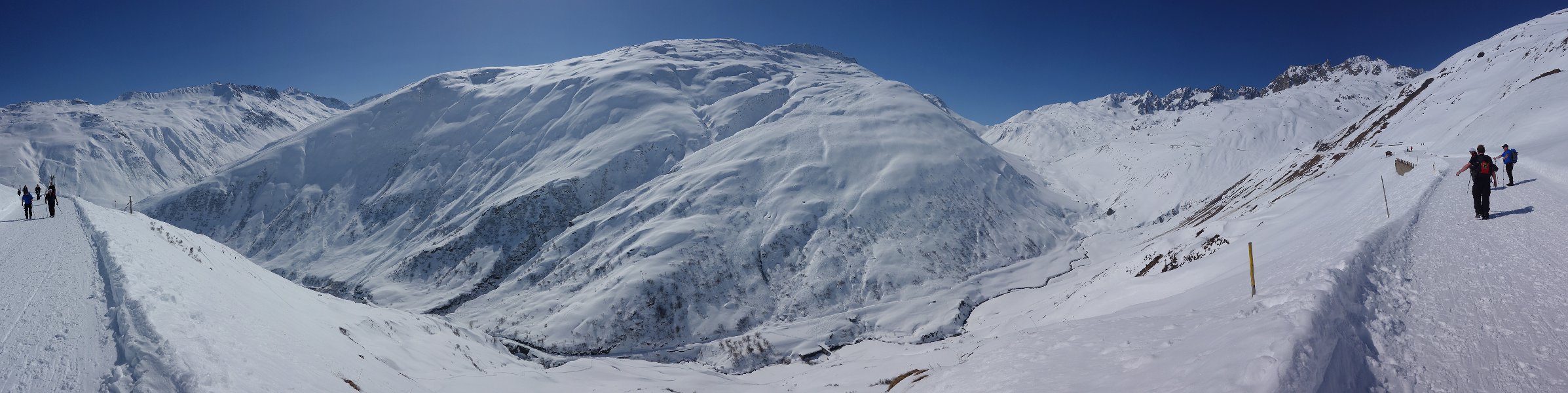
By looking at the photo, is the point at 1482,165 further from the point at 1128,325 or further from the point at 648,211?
the point at 648,211

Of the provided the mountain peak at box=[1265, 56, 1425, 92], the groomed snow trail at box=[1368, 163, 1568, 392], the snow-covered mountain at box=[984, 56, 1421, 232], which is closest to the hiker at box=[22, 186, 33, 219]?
the groomed snow trail at box=[1368, 163, 1568, 392]

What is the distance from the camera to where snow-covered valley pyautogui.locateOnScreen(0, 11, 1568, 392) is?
686cm

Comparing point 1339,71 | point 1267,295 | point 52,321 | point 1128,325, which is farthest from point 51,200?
point 1339,71

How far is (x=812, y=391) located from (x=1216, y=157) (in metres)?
75.2

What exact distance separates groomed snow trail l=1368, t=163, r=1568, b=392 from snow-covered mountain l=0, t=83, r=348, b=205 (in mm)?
176788

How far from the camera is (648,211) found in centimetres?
5106

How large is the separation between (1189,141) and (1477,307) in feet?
303

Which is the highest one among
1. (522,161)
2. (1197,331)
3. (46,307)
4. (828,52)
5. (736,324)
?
(828,52)

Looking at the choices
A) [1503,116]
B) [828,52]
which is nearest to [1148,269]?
[1503,116]

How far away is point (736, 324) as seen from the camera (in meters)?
38.5

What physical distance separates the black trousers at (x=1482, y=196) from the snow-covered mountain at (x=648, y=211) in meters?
25.5

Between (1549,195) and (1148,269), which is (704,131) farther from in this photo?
(1549,195)

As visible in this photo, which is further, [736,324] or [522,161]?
[522,161]

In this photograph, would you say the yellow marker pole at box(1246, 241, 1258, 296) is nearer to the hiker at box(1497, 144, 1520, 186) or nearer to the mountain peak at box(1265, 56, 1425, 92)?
the hiker at box(1497, 144, 1520, 186)
